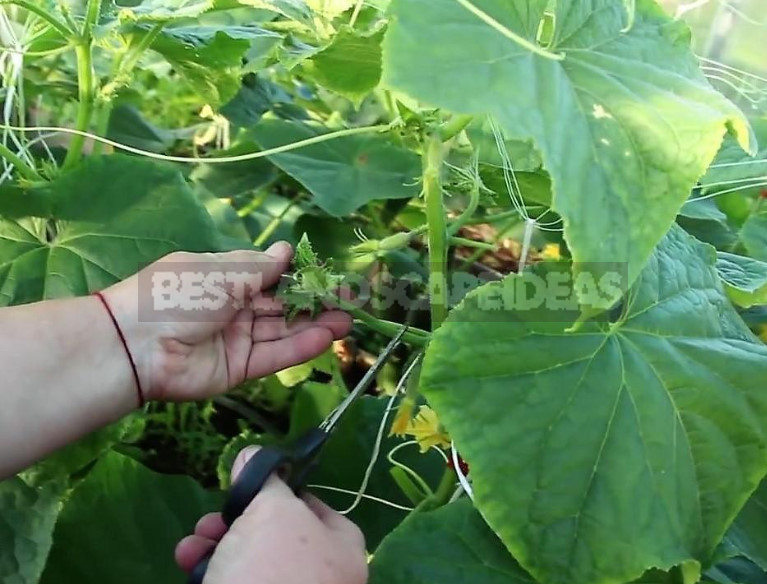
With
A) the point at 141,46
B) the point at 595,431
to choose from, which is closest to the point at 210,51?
the point at 141,46

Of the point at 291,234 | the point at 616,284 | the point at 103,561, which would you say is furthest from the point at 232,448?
the point at 616,284

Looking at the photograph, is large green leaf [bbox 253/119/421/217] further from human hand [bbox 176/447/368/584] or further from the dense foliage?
human hand [bbox 176/447/368/584]

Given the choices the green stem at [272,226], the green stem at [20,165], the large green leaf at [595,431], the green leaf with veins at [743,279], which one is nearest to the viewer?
the large green leaf at [595,431]

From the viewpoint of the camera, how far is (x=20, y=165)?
0.73 m

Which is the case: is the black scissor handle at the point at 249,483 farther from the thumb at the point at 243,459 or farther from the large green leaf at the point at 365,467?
the large green leaf at the point at 365,467

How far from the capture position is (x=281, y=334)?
0.70 m

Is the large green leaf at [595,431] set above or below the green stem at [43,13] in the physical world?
below

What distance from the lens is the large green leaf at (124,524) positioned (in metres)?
0.74

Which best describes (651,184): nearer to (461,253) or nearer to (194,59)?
(194,59)

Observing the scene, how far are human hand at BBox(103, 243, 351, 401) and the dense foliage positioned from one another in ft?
0.16

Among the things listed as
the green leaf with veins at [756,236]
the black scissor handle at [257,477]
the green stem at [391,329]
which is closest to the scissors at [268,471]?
the black scissor handle at [257,477]

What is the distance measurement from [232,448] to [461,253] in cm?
52

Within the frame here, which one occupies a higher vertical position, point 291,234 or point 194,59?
point 194,59

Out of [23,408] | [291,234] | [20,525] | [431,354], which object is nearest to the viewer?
[431,354]
